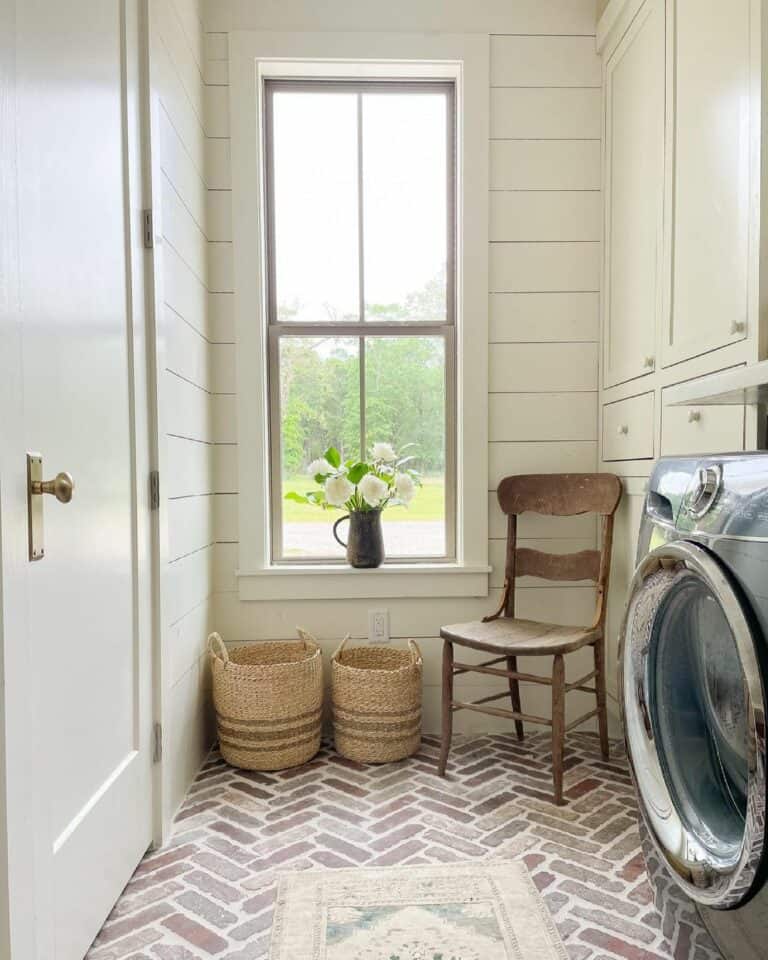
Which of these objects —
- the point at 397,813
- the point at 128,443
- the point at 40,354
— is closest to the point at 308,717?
the point at 397,813

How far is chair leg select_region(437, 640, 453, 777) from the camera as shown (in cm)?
211

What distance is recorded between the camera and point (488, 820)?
6.08 feet

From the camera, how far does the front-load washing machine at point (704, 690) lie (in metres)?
0.89

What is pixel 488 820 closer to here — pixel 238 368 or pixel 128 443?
pixel 128 443

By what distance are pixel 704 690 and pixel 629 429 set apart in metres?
1.22

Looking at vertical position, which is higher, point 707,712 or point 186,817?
point 707,712

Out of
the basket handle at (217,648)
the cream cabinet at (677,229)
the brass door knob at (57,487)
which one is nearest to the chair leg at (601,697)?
the cream cabinet at (677,229)

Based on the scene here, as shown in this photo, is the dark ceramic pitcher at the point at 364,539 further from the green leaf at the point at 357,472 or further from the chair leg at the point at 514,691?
the chair leg at the point at 514,691

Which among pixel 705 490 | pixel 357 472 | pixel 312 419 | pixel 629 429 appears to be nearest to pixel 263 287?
pixel 312 419

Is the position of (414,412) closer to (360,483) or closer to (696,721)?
(360,483)

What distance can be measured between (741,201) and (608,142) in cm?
102

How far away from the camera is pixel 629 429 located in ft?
7.20

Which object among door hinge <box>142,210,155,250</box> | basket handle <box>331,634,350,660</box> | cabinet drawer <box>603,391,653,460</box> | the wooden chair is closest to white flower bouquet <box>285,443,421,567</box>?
basket handle <box>331,634,350,660</box>

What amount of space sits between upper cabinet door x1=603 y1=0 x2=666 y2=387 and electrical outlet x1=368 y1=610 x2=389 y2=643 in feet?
3.61
